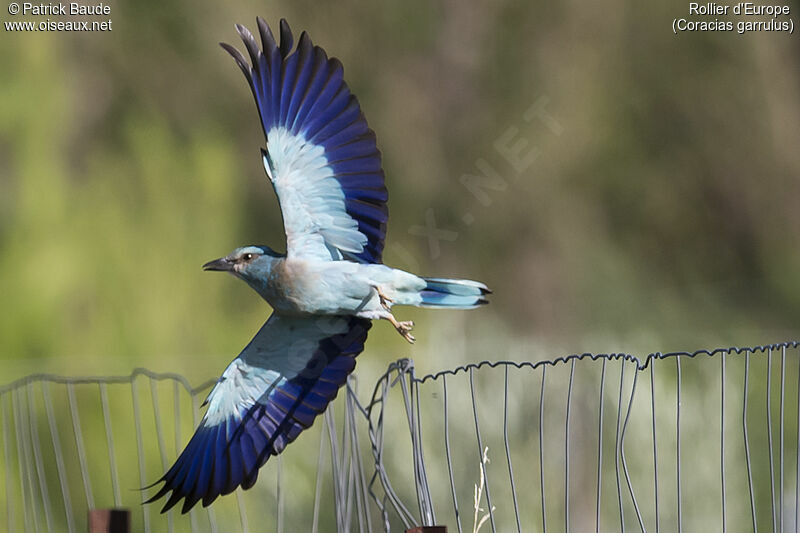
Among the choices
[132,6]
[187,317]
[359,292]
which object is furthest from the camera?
[132,6]

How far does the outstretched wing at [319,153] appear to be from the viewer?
1330 mm

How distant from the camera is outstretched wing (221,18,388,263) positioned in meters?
1.33

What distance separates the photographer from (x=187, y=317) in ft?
9.84

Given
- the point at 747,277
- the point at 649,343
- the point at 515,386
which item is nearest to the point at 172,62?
the point at 515,386

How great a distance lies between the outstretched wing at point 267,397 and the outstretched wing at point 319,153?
0.12 m

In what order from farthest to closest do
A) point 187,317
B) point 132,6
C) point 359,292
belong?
point 132,6 < point 187,317 < point 359,292

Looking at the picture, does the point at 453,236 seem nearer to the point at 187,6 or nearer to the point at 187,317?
the point at 187,317

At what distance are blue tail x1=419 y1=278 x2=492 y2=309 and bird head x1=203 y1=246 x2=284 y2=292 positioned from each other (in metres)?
0.20

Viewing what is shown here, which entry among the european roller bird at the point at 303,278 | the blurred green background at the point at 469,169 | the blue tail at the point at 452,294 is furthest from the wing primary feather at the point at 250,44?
the blurred green background at the point at 469,169

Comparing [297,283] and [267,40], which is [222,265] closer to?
[297,283]

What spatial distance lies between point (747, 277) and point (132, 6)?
2200 millimetres

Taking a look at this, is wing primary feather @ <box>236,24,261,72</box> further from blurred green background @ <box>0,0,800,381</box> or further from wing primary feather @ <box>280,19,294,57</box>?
blurred green background @ <box>0,0,800,381</box>

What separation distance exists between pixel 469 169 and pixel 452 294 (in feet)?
6.93

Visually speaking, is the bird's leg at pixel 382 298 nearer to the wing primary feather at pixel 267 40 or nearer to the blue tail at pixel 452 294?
the blue tail at pixel 452 294
